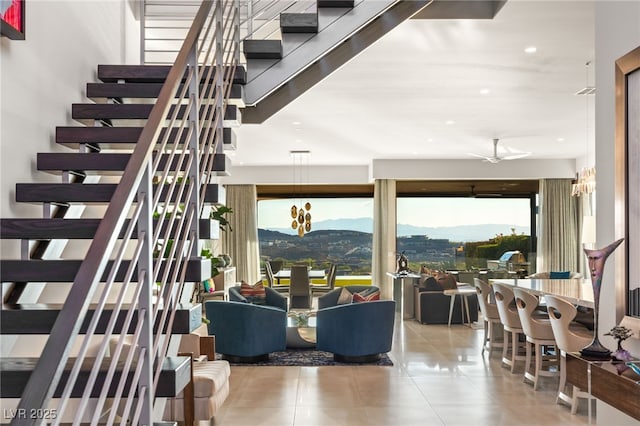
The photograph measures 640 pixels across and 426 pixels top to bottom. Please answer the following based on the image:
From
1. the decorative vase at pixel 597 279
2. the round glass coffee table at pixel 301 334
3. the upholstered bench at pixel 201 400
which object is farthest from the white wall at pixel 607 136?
the round glass coffee table at pixel 301 334

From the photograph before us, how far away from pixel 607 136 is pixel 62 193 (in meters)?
2.90

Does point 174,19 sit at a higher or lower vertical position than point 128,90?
higher

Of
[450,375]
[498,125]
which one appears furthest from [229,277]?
[450,375]

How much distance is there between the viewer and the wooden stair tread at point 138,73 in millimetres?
3963

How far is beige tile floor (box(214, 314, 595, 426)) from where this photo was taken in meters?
4.97

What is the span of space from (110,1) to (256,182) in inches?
382

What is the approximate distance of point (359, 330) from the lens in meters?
7.35

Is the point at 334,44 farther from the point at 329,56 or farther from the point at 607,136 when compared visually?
the point at 607,136

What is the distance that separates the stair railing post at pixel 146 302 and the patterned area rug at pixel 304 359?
5.31 m

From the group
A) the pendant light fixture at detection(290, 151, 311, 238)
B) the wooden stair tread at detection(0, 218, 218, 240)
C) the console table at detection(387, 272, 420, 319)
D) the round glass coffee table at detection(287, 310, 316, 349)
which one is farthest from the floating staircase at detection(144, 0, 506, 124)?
the pendant light fixture at detection(290, 151, 311, 238)

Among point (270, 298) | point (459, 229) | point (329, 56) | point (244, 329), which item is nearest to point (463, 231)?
point (459, 229)

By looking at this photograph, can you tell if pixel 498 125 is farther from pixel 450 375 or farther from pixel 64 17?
pixel 64 17

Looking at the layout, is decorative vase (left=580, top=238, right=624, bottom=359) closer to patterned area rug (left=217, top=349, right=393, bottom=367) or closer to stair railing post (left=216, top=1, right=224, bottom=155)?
stair railing post (left=216, top=1, right=224, bottom=155)

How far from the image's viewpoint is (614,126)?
3273mm
